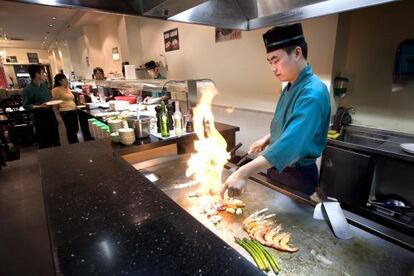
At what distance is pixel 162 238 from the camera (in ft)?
2.54

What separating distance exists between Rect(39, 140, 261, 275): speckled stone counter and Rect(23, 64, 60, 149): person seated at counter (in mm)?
4004

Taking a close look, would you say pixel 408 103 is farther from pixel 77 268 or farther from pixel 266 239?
pixel 77 268

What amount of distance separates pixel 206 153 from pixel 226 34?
98.4 inches

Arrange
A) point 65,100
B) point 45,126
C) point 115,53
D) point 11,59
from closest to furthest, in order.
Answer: point 65,100 → point 45,126 → point 115,53 → point 11,59

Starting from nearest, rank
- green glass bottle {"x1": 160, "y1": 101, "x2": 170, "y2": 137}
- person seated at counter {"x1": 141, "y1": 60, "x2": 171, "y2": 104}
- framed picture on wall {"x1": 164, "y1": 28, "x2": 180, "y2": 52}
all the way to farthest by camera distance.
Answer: green glass bottle {"x1": 160, "y1": 101, "x2": 170, "y2": 137} < person seated at counter {"x1": 141, "y1": 60, "x2": 171, "y2": 104} < framed picture on wall {"x1": 164, "y1": 28, "x2": 180, "y2": 52}

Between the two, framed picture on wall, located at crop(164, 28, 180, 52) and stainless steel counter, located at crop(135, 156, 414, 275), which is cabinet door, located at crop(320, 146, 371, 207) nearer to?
stainless steel counter, located at crop(135, 156, 414, 275)

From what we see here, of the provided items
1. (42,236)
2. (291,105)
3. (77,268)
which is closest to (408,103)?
(291,105)

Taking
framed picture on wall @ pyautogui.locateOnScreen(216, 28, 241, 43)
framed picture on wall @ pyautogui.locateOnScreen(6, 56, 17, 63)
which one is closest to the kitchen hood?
framed picture on wall @ pyautogui.locateOnScreen(216, 28, 241, 43)

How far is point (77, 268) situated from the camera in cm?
67

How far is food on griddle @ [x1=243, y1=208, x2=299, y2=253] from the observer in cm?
88

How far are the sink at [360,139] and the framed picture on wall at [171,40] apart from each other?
3.53m

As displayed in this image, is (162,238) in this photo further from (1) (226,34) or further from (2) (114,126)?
(1) (226,34)

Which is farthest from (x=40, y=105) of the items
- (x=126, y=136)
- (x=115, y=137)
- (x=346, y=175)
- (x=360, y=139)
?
(x=360, y=139)

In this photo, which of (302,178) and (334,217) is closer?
(334,217)
